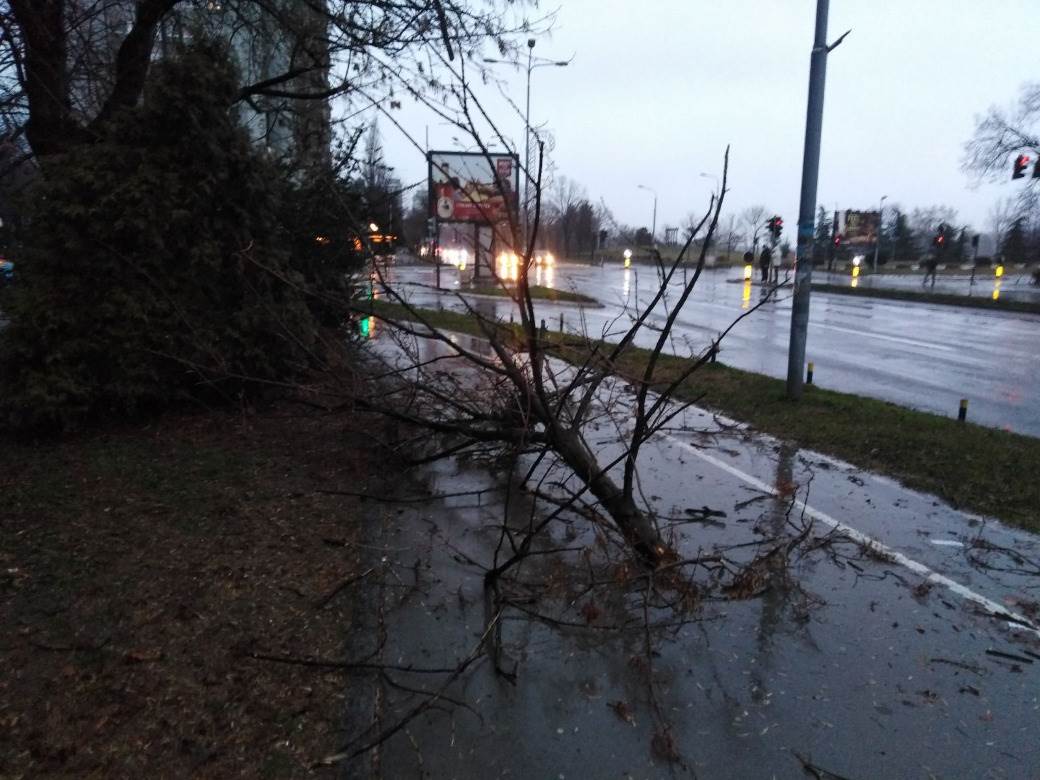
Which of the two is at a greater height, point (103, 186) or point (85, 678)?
point (103, 186)

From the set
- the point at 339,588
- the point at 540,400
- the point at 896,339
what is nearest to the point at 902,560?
the point at 540,400

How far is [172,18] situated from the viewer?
990cm

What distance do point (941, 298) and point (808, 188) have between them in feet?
83.3

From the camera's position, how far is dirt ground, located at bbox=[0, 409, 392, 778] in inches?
109

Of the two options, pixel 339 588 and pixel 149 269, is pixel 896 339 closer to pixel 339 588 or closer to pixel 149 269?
pixel 149 269

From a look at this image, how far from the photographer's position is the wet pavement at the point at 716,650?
292cm

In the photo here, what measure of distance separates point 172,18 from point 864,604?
34.8 ft

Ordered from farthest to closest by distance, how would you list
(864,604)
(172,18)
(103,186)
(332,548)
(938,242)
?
(938,242), (172,18), (103,186), (332,548), (864,604)

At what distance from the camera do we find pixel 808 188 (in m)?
8.73

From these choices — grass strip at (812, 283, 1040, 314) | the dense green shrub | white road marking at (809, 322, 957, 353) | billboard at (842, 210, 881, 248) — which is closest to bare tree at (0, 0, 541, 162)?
the dense green shrub

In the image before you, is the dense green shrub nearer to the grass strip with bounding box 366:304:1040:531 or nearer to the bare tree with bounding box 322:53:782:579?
the bare tree with bounding box 322:53:782:579

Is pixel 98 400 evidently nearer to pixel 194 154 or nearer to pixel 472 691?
pixel 194 154

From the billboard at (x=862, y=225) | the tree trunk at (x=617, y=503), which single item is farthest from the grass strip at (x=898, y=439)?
the billboard at (x=862, y=225)

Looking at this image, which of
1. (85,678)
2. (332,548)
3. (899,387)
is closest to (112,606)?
(85,678)
